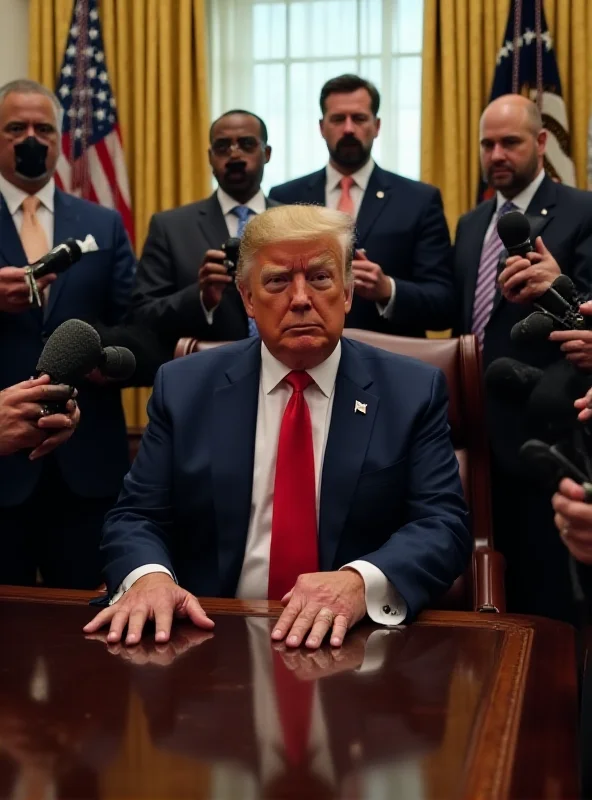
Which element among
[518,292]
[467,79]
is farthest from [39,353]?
[467,79]

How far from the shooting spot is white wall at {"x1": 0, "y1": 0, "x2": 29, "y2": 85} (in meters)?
5.68

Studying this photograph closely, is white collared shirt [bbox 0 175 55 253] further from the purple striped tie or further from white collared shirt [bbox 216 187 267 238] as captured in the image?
the purple striped tie

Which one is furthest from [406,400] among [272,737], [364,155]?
[364,155]

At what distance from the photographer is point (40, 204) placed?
11.4 feet

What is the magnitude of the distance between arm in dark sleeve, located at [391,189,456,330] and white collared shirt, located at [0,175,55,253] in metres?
1.20

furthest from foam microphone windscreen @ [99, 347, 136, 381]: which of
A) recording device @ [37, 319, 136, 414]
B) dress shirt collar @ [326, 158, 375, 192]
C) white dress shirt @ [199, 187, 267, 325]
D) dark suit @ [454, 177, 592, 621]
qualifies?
dress shirt collar @ [326, 158, 375, 192]

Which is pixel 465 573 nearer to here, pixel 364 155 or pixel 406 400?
pixel 406 400

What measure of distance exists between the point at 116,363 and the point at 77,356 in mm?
87

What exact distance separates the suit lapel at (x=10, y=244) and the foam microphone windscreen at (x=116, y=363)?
136 centimetres

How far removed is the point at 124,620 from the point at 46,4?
4.77m

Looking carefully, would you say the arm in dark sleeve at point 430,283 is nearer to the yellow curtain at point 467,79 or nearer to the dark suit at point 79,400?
the dark suit at point 79,400

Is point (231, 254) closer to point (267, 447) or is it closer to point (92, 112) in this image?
point (267, 447)

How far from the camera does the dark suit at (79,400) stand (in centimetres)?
326

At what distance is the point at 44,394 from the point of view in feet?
6.98
